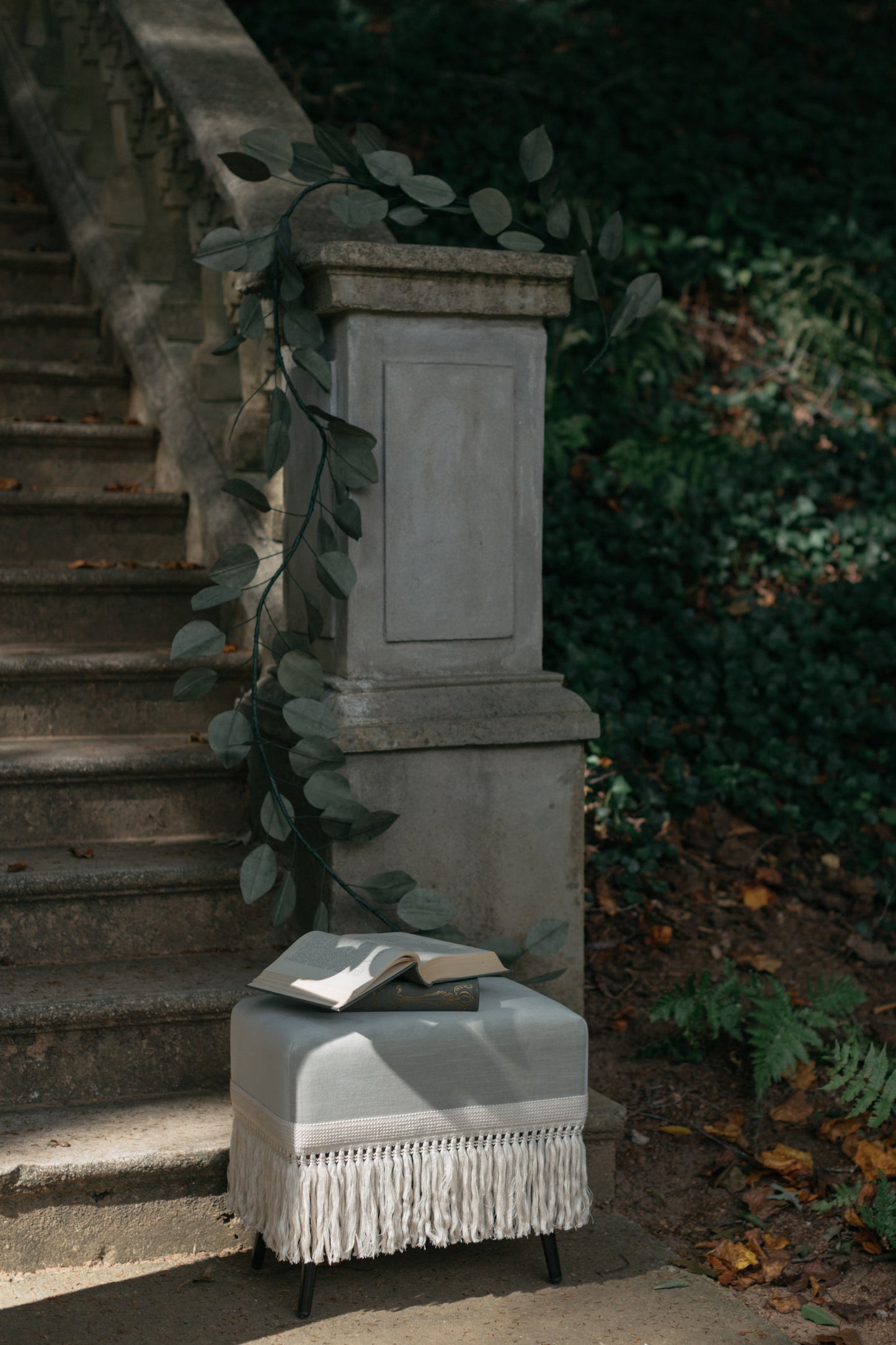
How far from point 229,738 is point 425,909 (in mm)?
558

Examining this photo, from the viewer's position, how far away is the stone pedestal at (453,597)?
2920 millimetres

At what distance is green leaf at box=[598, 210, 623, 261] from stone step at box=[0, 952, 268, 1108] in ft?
5.75

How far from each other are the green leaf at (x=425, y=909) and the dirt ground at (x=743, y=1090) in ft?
2.70

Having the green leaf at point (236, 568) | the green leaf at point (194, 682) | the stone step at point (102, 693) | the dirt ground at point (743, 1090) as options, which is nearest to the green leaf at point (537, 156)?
the green leaf at point (236, 568)

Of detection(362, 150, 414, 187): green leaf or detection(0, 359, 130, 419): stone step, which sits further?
detection(0, 359, 130, 419): stone step

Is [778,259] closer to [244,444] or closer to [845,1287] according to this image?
[244,444]

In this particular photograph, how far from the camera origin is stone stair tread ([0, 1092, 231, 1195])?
2545mm

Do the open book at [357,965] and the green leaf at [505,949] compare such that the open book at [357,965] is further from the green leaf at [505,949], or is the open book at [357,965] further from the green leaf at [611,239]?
the green leaf at [611,239]

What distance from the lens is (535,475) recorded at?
3092 mm

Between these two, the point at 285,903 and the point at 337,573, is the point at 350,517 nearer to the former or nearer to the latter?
the point at 337,573

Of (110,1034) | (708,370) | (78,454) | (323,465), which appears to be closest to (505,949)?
(110,1034)

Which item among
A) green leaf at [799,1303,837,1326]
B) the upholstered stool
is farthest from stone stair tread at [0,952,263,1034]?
green leaf at [799,1303,837,1326]

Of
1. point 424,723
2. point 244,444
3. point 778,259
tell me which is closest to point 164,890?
point 424,723

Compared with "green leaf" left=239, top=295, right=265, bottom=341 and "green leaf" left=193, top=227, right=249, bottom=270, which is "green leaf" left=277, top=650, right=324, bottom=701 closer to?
"green leaf" left=239, top=295, right=265, bottom=341
